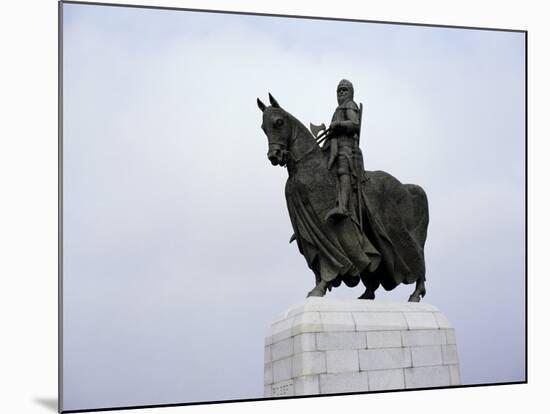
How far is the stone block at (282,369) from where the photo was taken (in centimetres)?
2171

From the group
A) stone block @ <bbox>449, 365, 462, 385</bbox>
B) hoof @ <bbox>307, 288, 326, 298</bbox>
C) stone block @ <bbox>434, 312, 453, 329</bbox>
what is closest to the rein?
hoof @ <bbox>307, 288, 326, 298</bbox>

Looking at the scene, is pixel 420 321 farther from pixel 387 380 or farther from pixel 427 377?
pixel 387 380

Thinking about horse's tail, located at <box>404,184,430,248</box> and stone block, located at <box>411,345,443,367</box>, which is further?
horse's tail, located at <box>404,184,430,248</box>

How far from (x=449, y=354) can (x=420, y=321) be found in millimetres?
710

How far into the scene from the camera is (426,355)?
22.1 m

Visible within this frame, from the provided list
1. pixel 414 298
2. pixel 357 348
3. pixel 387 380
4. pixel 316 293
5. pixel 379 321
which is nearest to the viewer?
pixel 357 348

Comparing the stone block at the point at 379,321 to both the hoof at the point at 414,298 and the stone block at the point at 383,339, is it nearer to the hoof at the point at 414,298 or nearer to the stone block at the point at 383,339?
the stone block at the point at 383,339

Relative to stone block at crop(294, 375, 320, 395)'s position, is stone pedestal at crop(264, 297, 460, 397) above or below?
above

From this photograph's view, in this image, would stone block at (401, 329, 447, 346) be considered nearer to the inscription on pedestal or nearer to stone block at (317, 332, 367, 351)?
stone block at (317, 332, 367, 351)

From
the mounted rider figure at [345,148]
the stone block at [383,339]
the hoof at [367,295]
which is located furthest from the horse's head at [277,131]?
the stone block at [383,339]

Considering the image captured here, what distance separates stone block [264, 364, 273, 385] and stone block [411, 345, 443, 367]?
7.45ft

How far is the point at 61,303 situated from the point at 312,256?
4072 millimetres

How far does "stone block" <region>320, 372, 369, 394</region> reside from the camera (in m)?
21.2

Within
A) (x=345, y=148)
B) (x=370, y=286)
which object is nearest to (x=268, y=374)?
(x=370, y=286)
